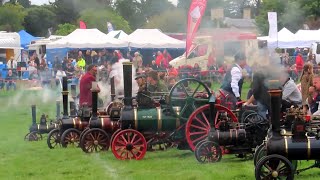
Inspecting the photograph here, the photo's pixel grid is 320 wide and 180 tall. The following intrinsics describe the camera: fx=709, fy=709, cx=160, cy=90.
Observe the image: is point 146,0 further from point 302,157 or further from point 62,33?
point 62,33

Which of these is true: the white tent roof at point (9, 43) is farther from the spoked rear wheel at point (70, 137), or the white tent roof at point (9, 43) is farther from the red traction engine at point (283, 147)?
the red traction engine at point (283, 147)

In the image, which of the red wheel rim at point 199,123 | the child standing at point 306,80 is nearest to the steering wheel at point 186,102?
the red wheel rim at point 199,123

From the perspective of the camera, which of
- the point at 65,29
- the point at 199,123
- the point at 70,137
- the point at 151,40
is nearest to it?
the point at 199,123

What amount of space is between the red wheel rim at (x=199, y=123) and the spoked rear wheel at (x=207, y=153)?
1.74 feet

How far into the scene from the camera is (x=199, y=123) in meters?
10.1

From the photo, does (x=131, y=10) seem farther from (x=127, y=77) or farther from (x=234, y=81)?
(x=127, y=77)

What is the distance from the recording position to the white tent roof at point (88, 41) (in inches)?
1103

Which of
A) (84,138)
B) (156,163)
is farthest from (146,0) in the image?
(156,163)

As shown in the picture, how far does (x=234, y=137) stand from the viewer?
9.27 m

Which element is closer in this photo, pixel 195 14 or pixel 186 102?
pixel 186 102

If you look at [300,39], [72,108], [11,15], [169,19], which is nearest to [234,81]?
[169,19]

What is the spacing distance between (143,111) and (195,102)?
2.52 feet

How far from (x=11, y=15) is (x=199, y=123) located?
2003 centimetres

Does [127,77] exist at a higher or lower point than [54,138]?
higher
